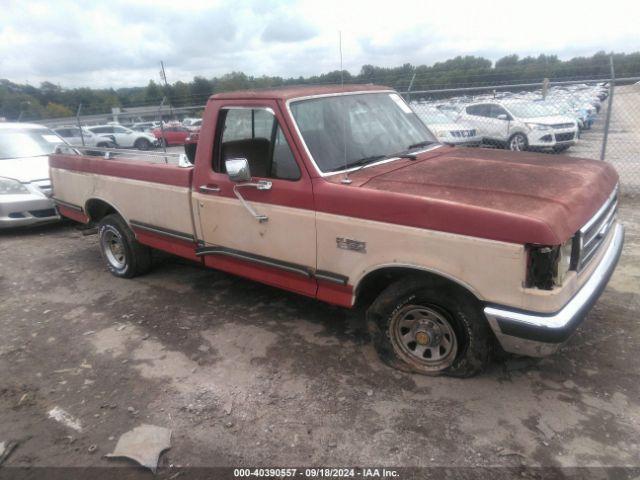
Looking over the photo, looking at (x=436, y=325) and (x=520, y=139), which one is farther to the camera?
(x=520, y=139)

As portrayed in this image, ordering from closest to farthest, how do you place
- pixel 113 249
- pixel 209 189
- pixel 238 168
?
pixel 238 168 < pixel 209 189 < pixel 113 249

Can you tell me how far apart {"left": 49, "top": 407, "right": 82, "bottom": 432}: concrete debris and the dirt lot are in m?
0.03

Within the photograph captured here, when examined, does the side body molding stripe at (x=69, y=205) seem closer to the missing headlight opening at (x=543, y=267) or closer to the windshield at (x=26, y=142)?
the windshield at (x=26, y=142)

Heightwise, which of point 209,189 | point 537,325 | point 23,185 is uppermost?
point 209,189

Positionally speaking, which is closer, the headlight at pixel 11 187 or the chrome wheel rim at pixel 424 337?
the chrome wheel rim at pixel 424 337

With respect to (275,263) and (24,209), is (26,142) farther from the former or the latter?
(275,263)

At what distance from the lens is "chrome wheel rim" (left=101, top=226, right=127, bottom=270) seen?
5.45m

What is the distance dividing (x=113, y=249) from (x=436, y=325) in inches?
161

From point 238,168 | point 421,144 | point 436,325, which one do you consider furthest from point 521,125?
point 238,168

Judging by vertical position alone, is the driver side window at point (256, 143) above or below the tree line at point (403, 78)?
below

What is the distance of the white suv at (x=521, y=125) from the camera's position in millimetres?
13148

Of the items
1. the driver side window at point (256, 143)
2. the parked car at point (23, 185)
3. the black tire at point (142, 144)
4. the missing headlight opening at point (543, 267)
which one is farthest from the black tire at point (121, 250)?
the black tire at point (142, 144)

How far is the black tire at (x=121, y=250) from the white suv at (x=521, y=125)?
1085cm

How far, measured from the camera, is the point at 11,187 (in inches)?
294
